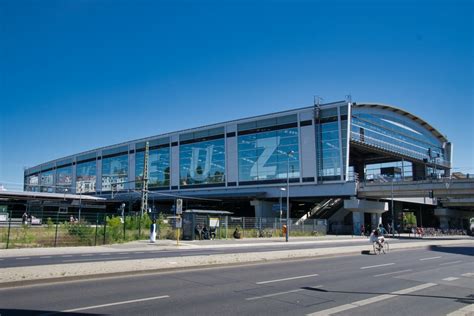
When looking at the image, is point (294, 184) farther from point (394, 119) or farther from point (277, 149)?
point (394, 119)

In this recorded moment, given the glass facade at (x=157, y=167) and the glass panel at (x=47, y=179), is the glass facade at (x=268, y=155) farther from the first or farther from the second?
the glass panel at (x=47, y=179)

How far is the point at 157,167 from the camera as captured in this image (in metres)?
84.6

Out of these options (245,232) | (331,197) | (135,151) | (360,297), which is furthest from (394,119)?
(360,297)

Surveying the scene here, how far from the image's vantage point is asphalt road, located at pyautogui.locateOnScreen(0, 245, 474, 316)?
27.7ft

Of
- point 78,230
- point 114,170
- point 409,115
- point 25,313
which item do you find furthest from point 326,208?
point 25,313

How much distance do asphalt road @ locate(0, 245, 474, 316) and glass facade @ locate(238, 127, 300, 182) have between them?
5029 centimetres

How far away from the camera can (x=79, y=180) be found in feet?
341

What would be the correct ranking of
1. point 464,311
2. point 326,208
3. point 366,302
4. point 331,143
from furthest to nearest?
point 326,208
point 331,143
point 366,302
point 464,311

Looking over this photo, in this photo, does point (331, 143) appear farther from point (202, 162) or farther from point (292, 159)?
point (202, 162)

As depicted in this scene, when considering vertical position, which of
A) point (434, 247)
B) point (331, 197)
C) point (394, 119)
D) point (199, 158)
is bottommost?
point (434, 247)

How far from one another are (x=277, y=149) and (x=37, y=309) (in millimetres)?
59163

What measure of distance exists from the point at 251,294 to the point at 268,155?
57.3m

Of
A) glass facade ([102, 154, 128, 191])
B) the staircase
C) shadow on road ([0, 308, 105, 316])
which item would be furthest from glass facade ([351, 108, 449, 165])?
shadow on road ([0, 308, 105, 316])

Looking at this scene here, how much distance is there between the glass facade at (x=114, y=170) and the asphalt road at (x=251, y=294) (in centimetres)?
7894
